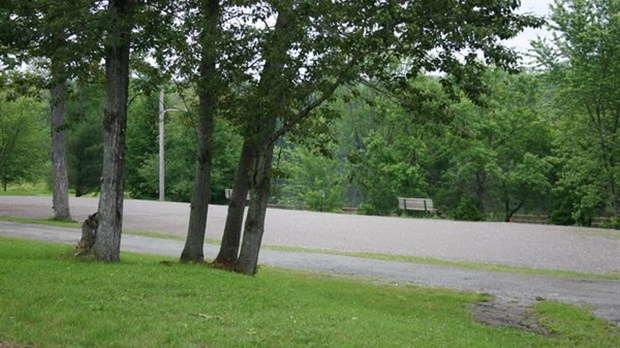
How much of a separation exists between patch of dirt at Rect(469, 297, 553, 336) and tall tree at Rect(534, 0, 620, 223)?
21.3 m

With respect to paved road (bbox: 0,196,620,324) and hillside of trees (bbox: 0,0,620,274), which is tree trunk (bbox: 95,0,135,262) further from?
paved road (bbox: 0,196,620,324)

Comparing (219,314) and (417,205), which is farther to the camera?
(417,205)

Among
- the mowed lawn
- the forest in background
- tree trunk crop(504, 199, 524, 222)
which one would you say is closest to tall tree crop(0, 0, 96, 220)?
the mowed lawn

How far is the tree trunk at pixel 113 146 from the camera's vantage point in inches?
460

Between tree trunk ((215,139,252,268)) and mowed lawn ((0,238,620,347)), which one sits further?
tree trunk ((215,139,252,268))

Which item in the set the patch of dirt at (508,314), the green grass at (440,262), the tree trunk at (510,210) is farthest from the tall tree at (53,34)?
the tree trunk at (510,210)

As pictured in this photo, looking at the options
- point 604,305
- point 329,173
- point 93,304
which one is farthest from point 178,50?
point 329,173

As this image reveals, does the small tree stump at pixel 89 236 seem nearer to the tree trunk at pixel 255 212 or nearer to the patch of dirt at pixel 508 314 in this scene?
the tree trunk at pixel 255 212

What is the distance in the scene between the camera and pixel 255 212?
12633 mm

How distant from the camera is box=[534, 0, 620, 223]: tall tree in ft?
104

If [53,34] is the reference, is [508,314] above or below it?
below

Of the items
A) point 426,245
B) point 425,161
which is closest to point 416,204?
point 425,161

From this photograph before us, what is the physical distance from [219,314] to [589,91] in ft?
92.0

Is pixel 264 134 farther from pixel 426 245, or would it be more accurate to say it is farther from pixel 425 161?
pixel 425 161
